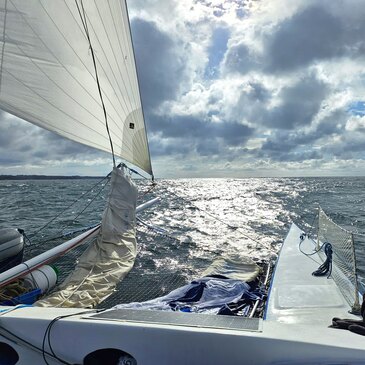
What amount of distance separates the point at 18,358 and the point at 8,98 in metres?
2.75

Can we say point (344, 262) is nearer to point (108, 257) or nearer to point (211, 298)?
point (211, 298)

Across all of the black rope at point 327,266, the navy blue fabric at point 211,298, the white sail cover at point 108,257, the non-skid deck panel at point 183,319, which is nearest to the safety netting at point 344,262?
the black rope at point 327,266

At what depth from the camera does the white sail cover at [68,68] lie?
3670 millimetres

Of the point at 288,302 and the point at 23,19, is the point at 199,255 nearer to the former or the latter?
the point at 288,302

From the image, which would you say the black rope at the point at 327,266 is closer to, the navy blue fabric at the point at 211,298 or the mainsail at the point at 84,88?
the navy blue fabric at the point at 211,298

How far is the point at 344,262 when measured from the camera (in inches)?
191

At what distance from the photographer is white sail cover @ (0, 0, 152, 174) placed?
12.0 feet

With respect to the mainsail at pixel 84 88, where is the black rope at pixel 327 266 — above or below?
below

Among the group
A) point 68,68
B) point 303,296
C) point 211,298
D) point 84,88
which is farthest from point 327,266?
point 68,68

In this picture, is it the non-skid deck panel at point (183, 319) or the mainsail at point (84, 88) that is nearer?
the non-skid deck panel at point (183, 319)

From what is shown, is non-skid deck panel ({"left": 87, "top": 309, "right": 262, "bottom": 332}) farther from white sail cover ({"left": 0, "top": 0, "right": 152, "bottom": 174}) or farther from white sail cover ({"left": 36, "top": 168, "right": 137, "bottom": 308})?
white sail cover ({"left": 0, "top": 0, "right": 152, "bottom": 174})

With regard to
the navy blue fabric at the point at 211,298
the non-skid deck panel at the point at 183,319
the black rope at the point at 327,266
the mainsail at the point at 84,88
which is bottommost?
the navy blue fabric at the point at 211,298

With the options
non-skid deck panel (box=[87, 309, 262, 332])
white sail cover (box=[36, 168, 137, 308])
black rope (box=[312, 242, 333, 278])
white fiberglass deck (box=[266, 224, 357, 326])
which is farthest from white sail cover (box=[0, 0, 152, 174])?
black rope (box=[312, 242, 333, 278])

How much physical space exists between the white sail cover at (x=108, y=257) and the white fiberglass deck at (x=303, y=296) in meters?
2.38
